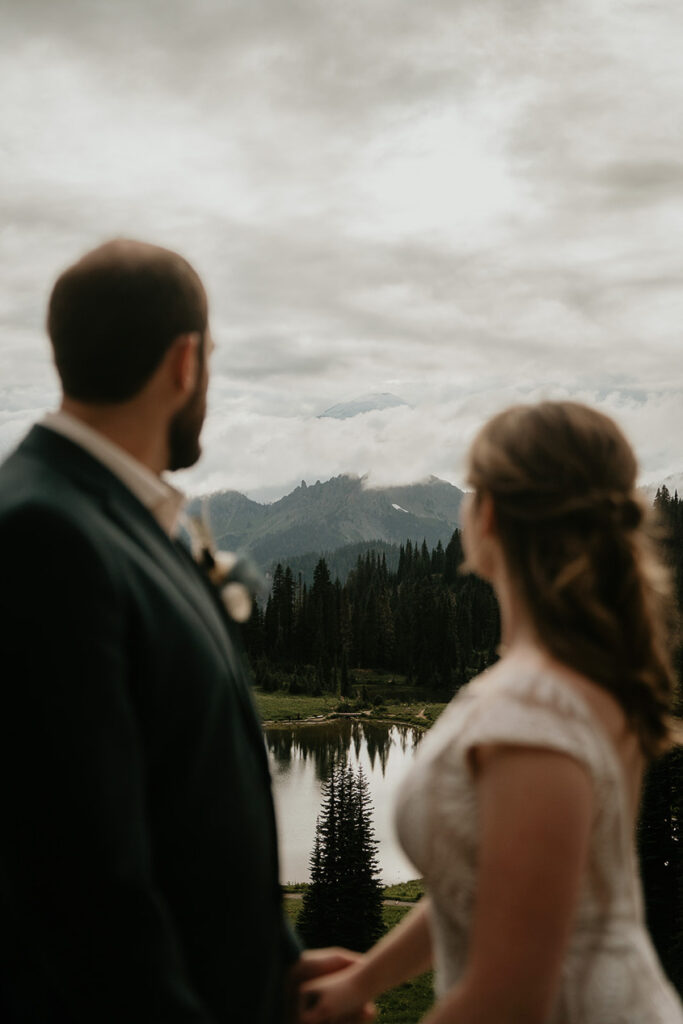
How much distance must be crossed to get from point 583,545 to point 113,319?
138cm

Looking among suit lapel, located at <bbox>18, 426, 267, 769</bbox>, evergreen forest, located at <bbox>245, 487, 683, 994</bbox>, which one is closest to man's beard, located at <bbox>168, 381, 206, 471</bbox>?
suit lapel, located at <bbox>18, 426, 267, 769</bbox>

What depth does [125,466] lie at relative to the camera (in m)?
2.46

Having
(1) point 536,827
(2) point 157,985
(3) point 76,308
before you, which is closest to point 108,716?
(2) point 157,985

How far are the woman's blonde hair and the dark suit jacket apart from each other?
853mm

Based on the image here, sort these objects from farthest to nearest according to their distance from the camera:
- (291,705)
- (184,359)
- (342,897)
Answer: (291,705), (342,897), (184,359)

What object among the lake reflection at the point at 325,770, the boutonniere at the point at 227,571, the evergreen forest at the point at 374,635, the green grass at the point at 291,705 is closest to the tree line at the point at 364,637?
the evergreen forest at the point at 374,635

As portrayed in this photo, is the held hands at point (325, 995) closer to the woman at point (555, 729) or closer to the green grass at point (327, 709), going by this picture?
the woman at point (555, 729)

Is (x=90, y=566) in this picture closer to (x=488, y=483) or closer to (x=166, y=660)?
(x=166, y=660)

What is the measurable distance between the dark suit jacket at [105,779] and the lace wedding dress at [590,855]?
0.49 meters

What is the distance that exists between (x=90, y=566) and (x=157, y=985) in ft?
2.97

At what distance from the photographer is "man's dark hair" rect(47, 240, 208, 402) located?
2.45m

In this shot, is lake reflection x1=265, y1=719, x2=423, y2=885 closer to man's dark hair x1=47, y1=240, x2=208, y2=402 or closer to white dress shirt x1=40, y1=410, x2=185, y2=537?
white dress shirt x1=40, y1=410, x2=185, y2=537

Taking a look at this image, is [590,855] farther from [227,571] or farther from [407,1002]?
[407,1002]

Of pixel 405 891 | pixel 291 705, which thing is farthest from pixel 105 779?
pixel 291 705
